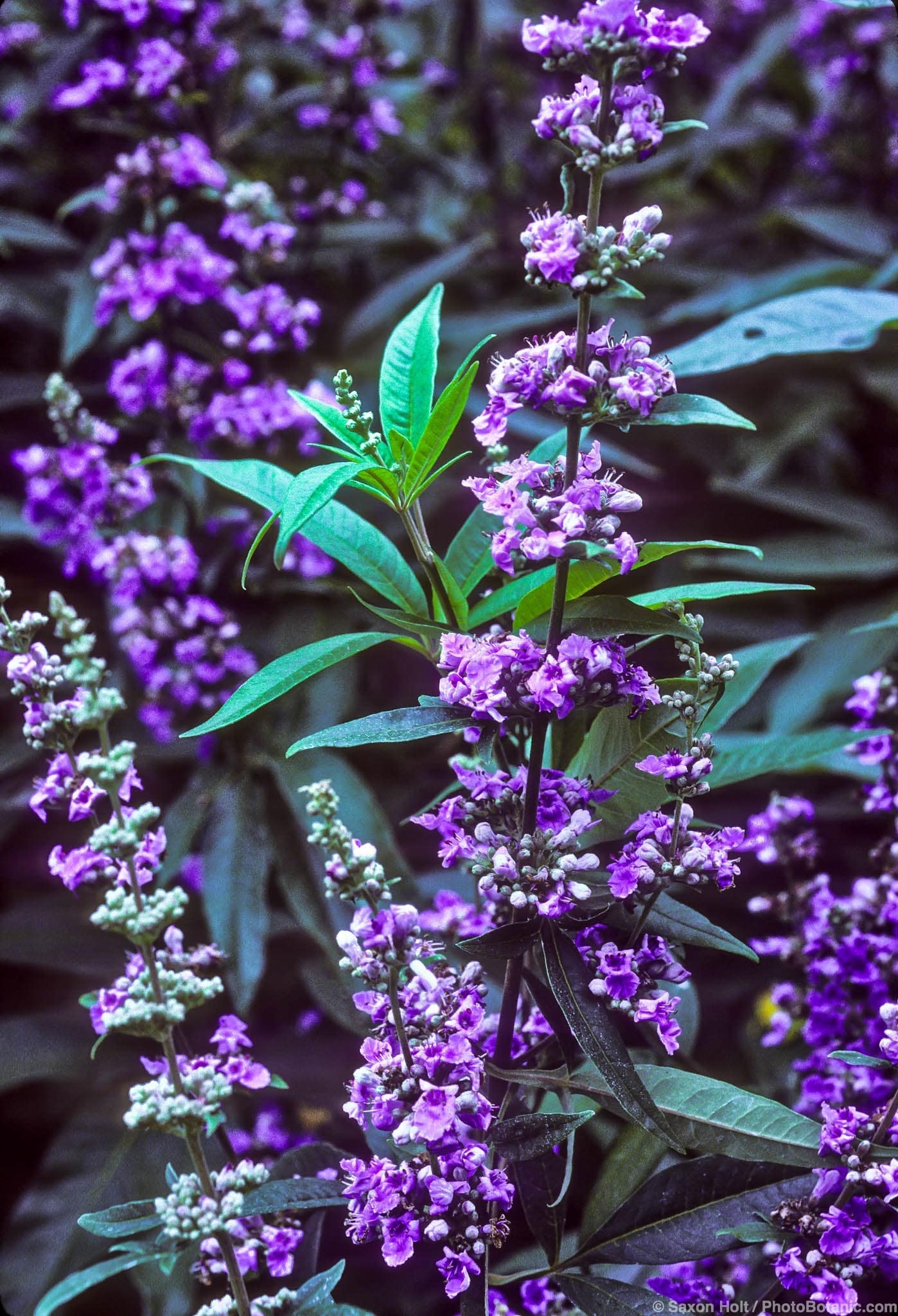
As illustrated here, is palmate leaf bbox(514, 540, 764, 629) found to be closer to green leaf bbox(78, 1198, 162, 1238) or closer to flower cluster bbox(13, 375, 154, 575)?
green leaf bbox(78, 1198, 162, 1238)

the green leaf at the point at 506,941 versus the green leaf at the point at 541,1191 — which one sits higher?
the green leaf at the point at 506,941

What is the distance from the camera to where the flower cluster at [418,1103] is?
0.55m

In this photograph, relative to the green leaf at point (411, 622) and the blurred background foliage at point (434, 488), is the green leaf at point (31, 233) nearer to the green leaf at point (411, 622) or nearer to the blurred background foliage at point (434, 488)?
the blurred background foliage at point (434, 488)

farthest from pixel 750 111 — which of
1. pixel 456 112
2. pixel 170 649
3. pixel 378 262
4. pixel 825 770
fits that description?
pixel 170 649

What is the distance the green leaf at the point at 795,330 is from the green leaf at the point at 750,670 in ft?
0.87

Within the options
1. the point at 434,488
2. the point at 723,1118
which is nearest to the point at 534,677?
the point at 723,1118

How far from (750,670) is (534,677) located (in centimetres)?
42

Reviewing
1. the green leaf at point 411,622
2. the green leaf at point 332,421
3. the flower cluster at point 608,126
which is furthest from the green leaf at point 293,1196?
the flower cluster at point 608,126

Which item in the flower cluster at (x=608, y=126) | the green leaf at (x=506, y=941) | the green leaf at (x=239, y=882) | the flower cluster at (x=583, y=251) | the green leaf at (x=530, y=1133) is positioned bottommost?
the green leaf at (x=239, y=882)

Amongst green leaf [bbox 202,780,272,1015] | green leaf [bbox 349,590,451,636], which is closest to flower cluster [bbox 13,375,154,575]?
green leaf [bbox 202,780,272,1015]

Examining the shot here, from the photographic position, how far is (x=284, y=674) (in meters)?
0.60

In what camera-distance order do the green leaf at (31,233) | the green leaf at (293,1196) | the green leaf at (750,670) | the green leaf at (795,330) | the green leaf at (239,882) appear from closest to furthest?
the green leaf at (293,1196)
the green leaf at (750,670)
the green leaf at (795,330)
the green leaf at (239,882)
the green leaf at (31,233)

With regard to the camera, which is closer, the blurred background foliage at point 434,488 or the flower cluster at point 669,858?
the flower cluster at point 669,858

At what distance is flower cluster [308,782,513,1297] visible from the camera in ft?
1.81
